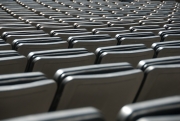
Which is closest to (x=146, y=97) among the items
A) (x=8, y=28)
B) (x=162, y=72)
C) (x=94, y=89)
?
(x=162, y=72)

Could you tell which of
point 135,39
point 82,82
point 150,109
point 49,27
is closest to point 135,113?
point 150,109

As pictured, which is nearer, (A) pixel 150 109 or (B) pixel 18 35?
(A) pixel 150 109

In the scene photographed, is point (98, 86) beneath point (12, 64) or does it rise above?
above

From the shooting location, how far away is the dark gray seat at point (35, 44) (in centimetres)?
162

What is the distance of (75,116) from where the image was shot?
0.63m

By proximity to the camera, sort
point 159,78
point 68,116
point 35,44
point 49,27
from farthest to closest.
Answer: point 49,27, point 35,44, point 159,78, point 68,116

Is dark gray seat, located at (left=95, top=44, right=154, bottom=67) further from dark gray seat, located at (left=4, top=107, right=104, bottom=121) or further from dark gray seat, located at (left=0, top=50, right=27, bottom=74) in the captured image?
dark gray seat, located at (left=4, top=107, right=104, bottom=121)

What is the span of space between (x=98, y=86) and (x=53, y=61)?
1.08 feet

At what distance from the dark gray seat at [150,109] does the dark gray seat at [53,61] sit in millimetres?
618

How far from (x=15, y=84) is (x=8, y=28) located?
136 centimetres

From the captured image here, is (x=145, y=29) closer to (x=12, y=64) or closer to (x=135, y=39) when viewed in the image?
(x=135, y=39)

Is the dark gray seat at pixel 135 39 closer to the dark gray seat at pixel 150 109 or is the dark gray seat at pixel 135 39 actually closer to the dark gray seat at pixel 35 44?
the dark gray seat at pixel 35 44

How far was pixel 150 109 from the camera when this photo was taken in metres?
0.69

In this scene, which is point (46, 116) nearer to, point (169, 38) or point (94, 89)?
point (94, 89)
